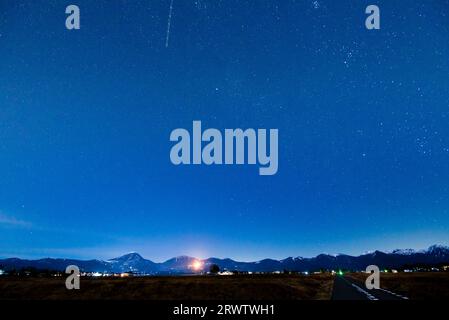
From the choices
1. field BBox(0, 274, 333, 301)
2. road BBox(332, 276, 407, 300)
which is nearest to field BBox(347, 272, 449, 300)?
road BBox(332, 276, 407, 300)

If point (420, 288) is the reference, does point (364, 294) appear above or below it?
above

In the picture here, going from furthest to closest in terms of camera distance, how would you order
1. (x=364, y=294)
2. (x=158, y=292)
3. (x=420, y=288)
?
1. (x=158, y=292)
2. (x=420, y=288)
3. (x=364, y=294)

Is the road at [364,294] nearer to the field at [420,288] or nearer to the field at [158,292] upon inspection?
the field at [420,288]

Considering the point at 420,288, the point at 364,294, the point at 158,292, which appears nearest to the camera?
the point at 364,294

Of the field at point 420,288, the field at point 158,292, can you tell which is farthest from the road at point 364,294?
the field at point 158,292

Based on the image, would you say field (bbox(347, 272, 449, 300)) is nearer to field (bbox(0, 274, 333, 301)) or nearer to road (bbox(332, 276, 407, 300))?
road (bbox(332, 276, 407, 300))

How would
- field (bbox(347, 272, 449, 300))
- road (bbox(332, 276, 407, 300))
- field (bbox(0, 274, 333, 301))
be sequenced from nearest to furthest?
1. road (bbox(332, 276, 407, 300))
2. field (bbox(347, 272, 449, 300))
3. field (bbox(0, 274, 333, 301))

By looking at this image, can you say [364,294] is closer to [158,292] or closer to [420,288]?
[420,288]

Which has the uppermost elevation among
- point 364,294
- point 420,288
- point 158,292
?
point 364,294

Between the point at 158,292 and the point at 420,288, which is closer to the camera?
the point at 420,288

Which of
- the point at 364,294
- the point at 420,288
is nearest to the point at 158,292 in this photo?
the point at 364,294
